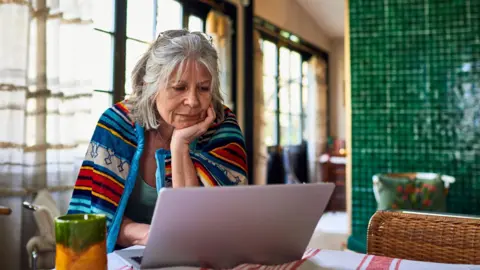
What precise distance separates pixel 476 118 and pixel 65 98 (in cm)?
243

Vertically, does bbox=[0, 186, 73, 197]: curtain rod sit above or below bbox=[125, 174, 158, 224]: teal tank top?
below

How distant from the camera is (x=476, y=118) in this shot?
2.99 meters

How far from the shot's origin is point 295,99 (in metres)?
6.68

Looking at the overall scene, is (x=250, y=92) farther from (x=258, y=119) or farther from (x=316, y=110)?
(x=316, y=110)

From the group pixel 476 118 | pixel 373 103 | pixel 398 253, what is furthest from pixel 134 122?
pixel 476 118

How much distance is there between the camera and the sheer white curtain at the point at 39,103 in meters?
2.24

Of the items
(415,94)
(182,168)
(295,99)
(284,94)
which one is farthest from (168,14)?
(295,99)

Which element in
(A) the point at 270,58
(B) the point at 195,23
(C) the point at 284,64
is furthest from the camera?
(C) the point at 284,64

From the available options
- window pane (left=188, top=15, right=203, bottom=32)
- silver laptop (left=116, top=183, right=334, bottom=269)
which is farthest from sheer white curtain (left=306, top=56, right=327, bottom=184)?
silver laptop (left=116, top=183, right=334, bottom=269)

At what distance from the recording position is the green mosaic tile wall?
300cm

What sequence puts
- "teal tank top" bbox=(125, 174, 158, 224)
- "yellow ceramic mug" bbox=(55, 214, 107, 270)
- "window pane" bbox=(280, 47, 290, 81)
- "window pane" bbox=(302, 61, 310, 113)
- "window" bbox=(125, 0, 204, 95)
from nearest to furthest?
"yellow ceramic mug" bbox=(55, 214, 107, 270), "teal tank top" bbox=(125, 174, 158, 224), "window" bbox=(125, 0, 204, 95), "window pane" bbox=(280, 47, 290, 81), "window pane" bbox=(302, 61, 310, 113)

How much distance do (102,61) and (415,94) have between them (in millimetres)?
1981

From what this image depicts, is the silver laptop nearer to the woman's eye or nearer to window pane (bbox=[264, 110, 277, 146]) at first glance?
the woman's eye

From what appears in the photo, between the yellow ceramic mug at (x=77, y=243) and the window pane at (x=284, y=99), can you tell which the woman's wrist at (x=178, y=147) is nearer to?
the yellow ceramic mug at (x=77, y=243)
